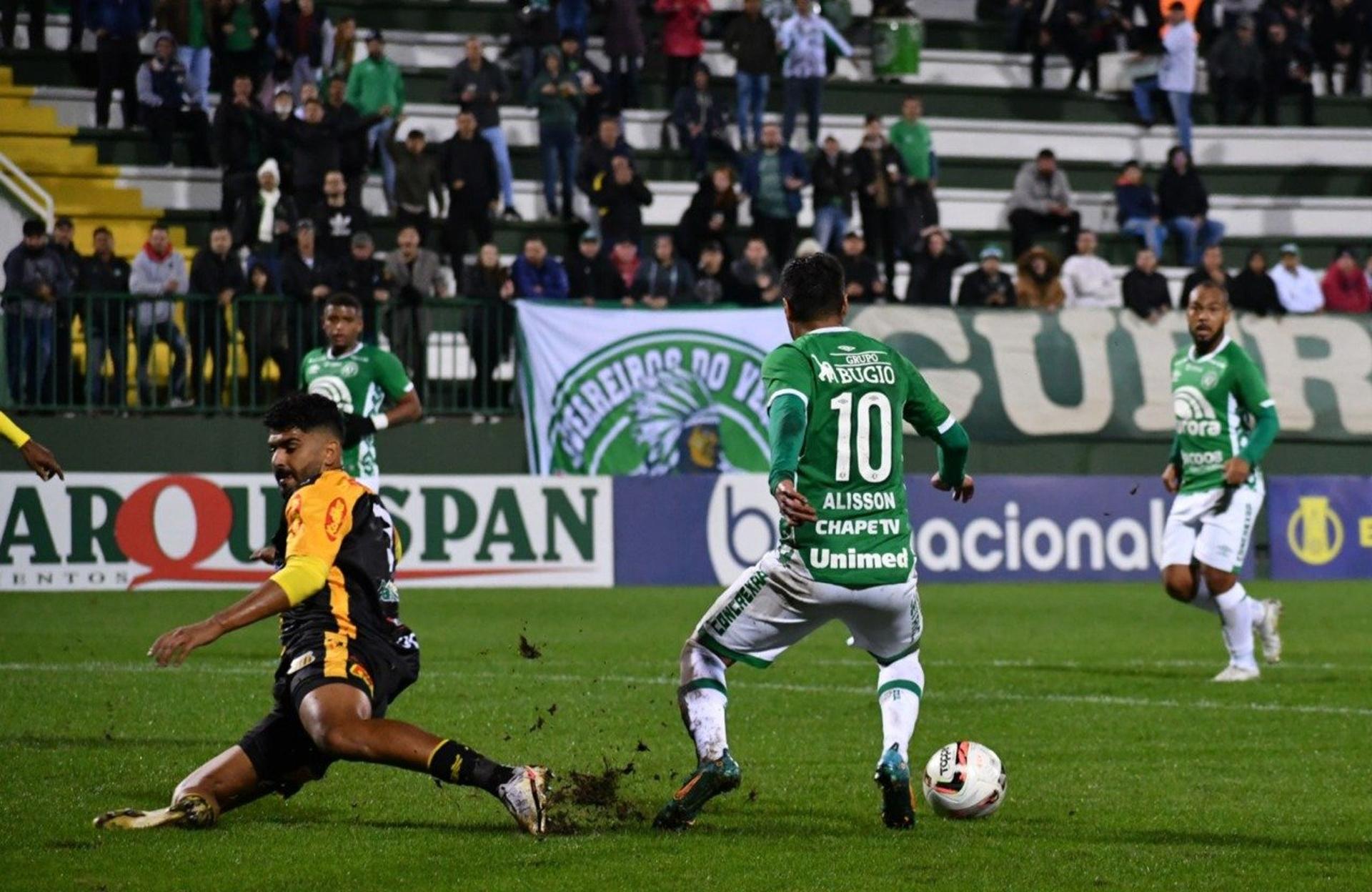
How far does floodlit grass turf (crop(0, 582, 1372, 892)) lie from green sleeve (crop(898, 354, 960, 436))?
144 cm

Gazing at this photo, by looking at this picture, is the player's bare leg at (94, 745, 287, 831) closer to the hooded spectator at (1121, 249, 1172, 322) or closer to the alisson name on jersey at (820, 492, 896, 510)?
the alisson name on jersey at (820, 492, 896, 510)

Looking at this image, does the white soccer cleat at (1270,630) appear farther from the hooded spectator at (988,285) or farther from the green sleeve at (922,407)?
the hooded spectator at (988,285)

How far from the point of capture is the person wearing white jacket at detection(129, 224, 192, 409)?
21375 mm

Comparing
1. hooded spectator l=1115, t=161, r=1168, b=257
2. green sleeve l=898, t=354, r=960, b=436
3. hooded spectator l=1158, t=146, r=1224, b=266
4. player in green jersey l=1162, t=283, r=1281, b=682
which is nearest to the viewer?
green sleeve l=898, t=354, r=960, b=436

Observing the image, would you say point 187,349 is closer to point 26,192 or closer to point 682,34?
point 26,192

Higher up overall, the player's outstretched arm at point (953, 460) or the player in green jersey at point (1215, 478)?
the player's outstretched arm at point (953, 460)

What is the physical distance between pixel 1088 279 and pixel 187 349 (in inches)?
415

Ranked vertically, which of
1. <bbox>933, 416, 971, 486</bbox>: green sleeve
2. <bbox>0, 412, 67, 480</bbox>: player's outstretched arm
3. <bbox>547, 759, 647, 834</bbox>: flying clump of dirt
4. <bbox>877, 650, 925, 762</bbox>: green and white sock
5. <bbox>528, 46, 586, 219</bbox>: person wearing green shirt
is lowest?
<bbox>547, 759, 647, 834</bbox>: flying clump of dirt

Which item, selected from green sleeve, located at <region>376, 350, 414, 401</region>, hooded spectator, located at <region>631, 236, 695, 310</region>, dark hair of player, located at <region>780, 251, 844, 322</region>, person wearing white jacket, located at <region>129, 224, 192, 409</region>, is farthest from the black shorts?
hooded spectator, located at <region>631, 236, 695, 310</region>

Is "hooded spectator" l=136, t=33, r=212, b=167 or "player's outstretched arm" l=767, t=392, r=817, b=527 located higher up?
"hooded spectator" l=136, t=33, r=212, b=167

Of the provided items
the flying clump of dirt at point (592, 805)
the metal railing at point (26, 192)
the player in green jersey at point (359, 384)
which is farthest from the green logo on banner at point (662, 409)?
the flying clump of dirt at point (592, 805)

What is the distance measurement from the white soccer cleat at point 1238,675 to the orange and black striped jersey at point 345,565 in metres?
7.09

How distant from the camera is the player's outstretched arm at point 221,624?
6473 millimetres

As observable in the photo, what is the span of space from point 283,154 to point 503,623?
8.70 meters
